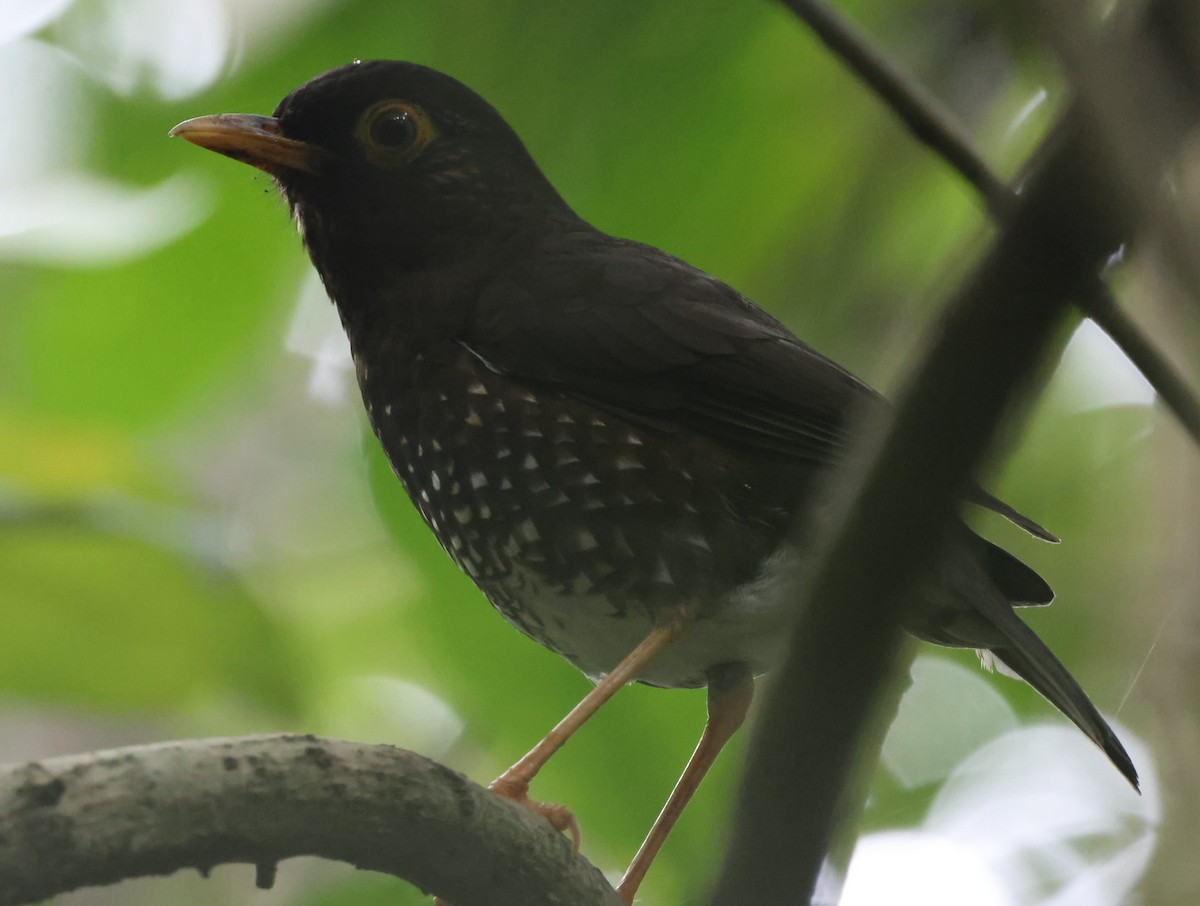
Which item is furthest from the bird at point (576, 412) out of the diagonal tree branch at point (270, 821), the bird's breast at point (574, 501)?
the diagonal tree branch at point (270, 821)

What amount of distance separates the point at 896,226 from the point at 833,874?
2489mm

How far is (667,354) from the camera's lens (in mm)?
3387

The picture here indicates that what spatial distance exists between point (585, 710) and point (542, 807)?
1.13ft

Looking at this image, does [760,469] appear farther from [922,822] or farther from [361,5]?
[922,822]

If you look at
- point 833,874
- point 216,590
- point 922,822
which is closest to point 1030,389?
point 833,874

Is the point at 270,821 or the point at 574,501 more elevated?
the point at 574,501

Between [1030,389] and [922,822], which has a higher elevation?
[1030,389]

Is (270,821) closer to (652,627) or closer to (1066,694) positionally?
(652,627)

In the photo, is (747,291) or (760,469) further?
(747,291)

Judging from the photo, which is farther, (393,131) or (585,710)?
(393,131)

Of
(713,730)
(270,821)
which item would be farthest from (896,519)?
(713,730)

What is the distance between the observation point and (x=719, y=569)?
3287 mm

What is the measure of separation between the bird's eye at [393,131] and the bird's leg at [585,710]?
143 centimetres

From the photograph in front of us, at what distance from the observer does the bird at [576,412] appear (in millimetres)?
3275
